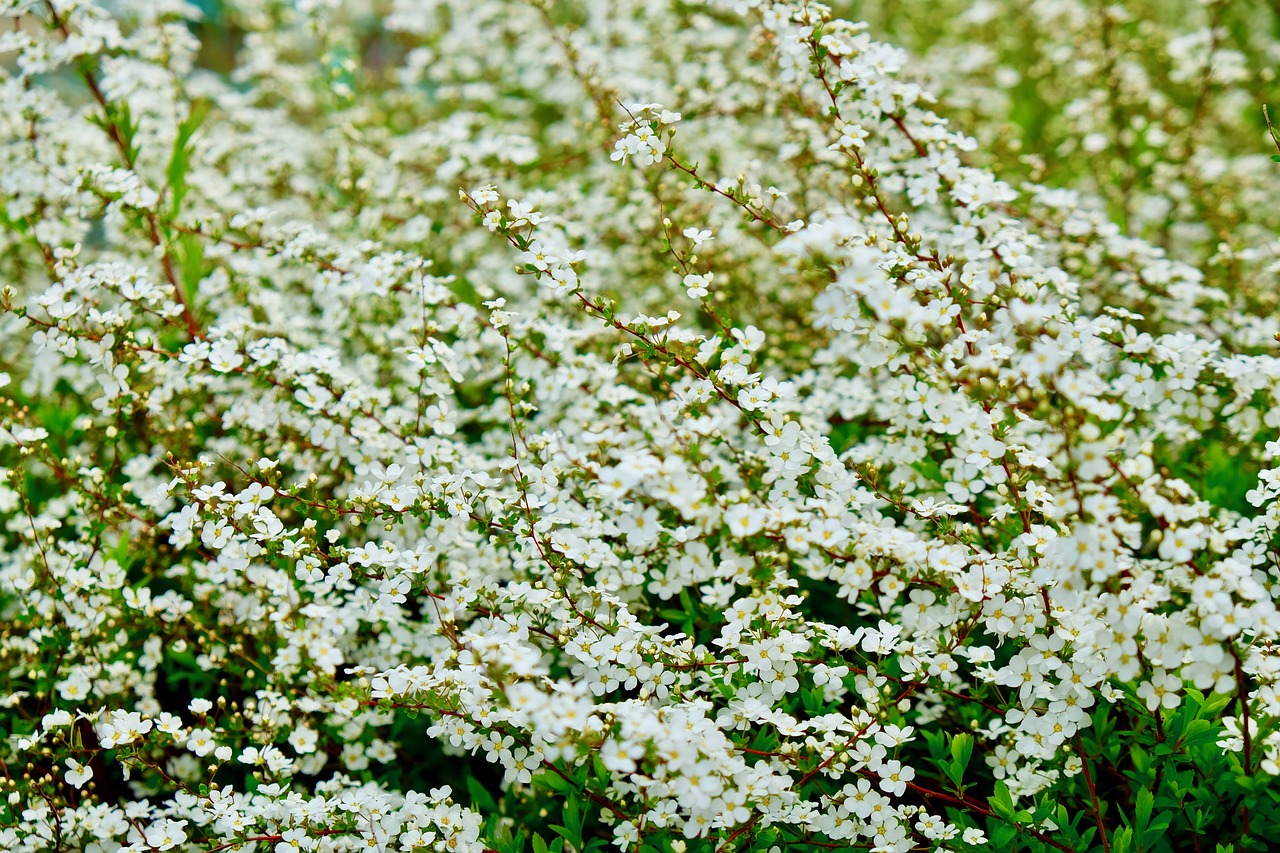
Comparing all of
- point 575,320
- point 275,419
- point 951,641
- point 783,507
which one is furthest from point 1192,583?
point 275,419

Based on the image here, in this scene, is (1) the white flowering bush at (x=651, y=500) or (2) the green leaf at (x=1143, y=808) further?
(2) the green leaf at (x=1143, y=808)

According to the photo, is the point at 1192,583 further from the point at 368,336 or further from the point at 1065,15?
the point at 1065,15

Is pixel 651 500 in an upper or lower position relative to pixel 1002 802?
upper

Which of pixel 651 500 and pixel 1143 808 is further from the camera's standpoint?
pixel 651 500

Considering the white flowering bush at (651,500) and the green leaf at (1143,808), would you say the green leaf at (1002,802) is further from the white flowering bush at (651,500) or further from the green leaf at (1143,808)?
the green leaf at (1143,808)

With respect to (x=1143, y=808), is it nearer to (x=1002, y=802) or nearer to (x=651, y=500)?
(x=1002, y=802)

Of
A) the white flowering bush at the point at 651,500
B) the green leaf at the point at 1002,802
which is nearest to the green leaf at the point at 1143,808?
the white flowering bush at the point at 651,500

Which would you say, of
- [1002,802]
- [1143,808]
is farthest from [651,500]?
[1143,808]

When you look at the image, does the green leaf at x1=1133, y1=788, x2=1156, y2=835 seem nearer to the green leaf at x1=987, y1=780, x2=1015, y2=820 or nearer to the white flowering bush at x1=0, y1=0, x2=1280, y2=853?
the white flowering bush at x1=0, y1=0, x2=1280, y2=853
